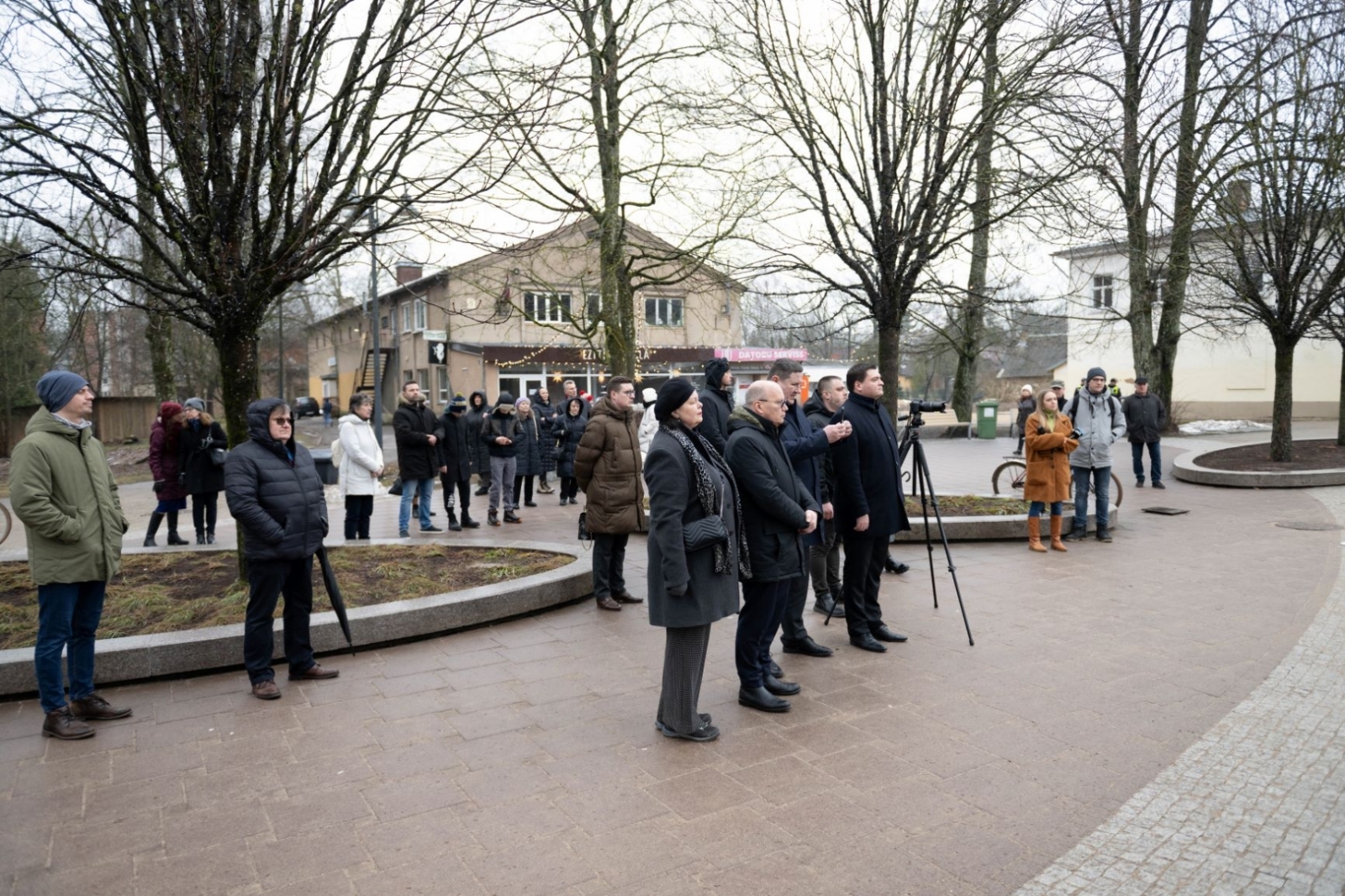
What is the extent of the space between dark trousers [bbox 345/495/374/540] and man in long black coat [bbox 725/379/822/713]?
617cm

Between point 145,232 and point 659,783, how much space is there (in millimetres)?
5488

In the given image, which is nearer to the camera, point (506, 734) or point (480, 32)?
point (506, 734)

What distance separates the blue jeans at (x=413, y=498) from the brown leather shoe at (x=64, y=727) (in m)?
5.96

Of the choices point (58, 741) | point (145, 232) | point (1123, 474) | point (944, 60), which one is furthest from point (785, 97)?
point (1123, 474)

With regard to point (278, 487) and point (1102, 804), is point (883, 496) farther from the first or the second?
point (278, 487)

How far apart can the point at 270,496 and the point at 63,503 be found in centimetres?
101

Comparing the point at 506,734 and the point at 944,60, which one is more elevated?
the point at 944,60

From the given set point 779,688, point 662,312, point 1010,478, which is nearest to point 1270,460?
point 1010,478

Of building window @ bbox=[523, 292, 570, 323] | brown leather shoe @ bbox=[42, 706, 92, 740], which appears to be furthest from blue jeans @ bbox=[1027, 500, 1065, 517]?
brown leather shoe @ bbox=[42, 706, 92, 740]

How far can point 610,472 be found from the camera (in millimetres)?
7242

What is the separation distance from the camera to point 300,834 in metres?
3.60

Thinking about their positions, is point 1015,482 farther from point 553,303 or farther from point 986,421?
point 986,421

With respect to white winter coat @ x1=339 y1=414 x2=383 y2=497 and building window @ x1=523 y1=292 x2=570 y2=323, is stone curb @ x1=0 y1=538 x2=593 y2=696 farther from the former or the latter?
building window @ x1=523 y1=292 x2=570 y2=323

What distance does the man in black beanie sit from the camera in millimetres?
6133
